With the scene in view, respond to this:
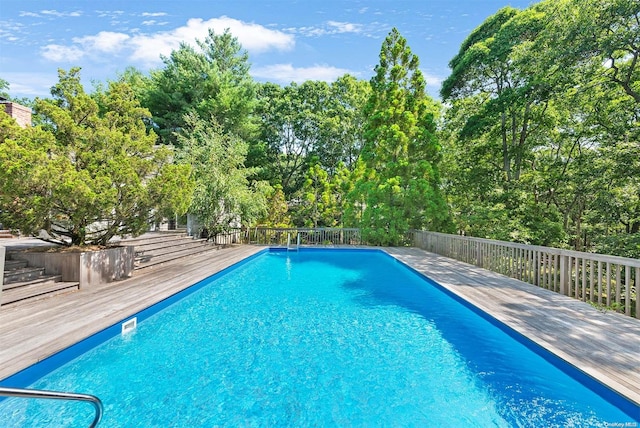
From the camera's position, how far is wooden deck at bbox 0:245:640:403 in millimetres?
2812

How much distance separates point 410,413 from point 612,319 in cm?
316

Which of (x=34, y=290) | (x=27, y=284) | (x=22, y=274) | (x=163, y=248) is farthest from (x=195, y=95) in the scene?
(x=34, y=290)

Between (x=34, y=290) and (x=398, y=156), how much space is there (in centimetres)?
1137

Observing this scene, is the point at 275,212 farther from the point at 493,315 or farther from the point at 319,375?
the point at 319,375

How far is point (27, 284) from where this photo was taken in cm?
470

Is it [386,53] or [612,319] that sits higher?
[386,53]

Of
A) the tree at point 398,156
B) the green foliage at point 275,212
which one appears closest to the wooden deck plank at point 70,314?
the tree at point 398,156

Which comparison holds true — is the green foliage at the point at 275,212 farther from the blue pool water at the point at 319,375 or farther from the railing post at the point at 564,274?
the railing post at the point at 564,274

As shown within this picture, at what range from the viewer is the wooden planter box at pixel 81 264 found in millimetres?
5168

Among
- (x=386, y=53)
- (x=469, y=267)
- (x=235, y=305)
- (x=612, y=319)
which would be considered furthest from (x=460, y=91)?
(x=235, y=305)

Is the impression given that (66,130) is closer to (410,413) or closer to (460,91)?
(410,413)

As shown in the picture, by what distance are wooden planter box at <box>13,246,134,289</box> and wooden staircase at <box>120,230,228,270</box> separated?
3.75ft

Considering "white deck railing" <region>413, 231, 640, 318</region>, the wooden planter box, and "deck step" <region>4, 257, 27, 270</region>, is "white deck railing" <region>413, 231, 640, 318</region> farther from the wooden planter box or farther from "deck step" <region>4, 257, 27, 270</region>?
"deck step" <region>4, 257, 27, 270</region>

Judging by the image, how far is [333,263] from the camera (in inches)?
408
